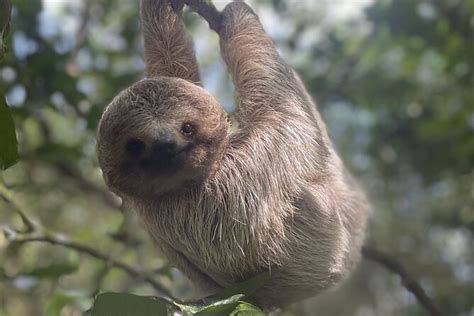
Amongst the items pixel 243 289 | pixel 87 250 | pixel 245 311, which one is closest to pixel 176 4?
pixel 87 250

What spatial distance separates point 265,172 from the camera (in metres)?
4.15

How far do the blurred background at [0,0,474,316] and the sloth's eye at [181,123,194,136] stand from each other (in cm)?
129

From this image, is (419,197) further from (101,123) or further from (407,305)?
(101,123)

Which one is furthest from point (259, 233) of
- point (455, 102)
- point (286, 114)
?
point (455, 102)

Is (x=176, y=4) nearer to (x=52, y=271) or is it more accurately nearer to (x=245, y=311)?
(x=52, y=271)

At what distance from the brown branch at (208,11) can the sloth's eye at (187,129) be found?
→ 3.12 feet

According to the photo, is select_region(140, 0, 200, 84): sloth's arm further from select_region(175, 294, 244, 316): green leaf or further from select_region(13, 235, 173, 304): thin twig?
select_region(175, 294, 244, 316): green leaf

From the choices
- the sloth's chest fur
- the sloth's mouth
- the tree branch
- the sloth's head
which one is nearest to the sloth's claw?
the sloth's head

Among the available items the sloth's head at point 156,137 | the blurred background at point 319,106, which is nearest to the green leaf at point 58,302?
the blurred background at point 319,106

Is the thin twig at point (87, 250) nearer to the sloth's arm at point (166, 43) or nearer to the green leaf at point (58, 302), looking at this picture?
the green leaf at point (58, 302)

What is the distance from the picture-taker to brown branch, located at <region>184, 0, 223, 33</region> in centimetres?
426

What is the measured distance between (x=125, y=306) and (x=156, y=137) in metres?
1.42

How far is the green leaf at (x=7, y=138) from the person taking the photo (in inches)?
105

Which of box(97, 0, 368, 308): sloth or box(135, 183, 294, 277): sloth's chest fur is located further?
box(135, 183, 294, 277): sloth's chest fur
